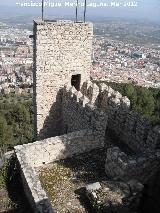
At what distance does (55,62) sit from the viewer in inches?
461

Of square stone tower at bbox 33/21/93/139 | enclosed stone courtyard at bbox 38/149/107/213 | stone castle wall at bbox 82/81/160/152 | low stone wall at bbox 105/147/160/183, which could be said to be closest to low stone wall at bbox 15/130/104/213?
enclosed stone courtyard at bbox 38/149/107/213

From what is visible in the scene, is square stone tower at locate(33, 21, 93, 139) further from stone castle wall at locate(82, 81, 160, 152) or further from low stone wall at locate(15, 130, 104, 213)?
low stone wall at locate(15, 130, 104, 213)

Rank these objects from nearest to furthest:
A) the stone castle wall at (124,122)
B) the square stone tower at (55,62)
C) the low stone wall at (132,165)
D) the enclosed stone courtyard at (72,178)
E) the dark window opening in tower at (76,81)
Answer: the enclosed stone courtyard at (72,178) < the low stone wall at (132,165) < the stone castle wall at (124,122) < the square stone tower at (55,62) < the dark window opening in tower at (76,81)

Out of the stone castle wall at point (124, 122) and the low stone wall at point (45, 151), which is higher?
the stone castle wall at point (124, 122)

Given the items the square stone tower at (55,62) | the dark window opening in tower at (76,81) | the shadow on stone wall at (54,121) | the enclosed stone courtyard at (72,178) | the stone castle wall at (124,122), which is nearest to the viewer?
the enclosed stone courtyard at (72,178)

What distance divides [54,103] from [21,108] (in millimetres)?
25824

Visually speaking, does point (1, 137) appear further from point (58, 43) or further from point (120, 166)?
point (120, 166)

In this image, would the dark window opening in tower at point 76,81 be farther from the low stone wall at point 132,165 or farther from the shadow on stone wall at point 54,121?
the low stone wall at point 132,165

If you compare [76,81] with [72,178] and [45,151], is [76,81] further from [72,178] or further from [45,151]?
[72,178]

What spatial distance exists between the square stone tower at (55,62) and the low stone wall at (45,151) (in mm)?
2769

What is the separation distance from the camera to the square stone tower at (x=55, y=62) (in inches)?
446

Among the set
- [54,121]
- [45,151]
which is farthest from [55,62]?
[45,151]

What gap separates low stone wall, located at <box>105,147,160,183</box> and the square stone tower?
444 cm

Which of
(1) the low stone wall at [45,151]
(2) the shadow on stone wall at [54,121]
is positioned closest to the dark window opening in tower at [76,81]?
(2) the shadow on stone wall at [54,121]
